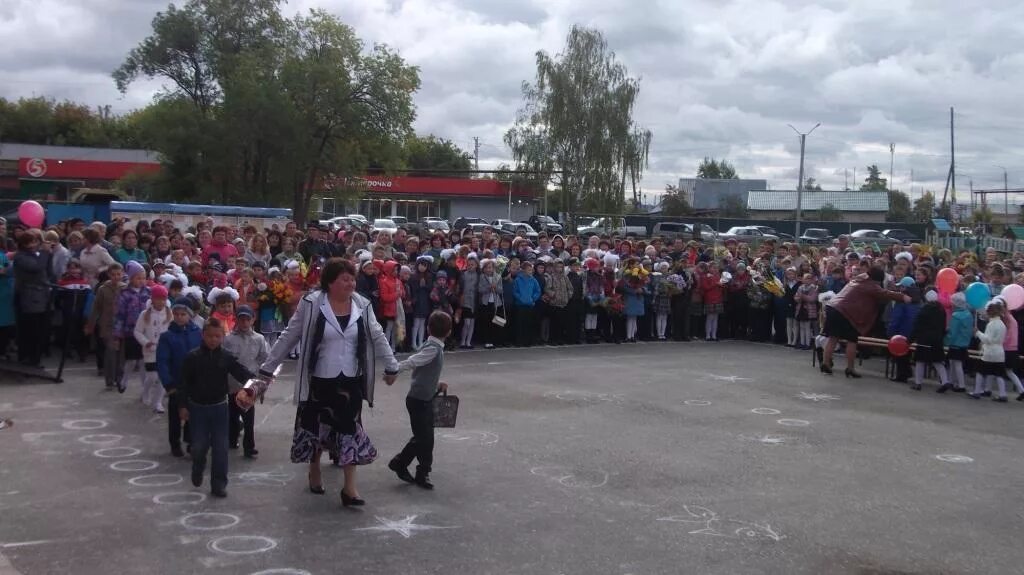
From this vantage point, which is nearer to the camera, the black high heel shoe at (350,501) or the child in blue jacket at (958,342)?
the black high heel shoe at (350,501)

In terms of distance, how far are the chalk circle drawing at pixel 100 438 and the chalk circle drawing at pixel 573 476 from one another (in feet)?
13.3

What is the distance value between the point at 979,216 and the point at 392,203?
4036cm

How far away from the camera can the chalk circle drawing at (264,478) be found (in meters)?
7.58

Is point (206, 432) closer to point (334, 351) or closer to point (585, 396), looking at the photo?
point (334, 351)

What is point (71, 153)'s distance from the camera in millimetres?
69375

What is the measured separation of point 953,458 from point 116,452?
816cm

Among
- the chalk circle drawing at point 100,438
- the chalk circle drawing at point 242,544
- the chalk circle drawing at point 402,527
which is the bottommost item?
the chalk circle drawing at point 242,544

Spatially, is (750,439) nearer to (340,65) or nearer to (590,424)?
(590,424)

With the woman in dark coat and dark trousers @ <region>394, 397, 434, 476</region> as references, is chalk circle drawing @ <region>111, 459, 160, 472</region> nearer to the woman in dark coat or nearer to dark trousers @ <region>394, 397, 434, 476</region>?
dark trousers @ <region>394, 397, 434, 476</region>

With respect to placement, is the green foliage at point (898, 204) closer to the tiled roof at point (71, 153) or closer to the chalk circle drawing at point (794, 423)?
the tiled roof at point (71, 153)

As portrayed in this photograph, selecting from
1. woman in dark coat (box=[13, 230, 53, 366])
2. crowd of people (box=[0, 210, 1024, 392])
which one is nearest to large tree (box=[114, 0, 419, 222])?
crowd of people (box=[0, 210, 1024, 392])

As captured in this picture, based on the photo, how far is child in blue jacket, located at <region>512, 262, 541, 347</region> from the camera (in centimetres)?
1709

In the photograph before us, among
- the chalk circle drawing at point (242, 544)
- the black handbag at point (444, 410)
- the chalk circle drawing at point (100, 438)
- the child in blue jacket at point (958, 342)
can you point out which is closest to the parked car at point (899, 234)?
the child in blue jacket at point (958, 342)

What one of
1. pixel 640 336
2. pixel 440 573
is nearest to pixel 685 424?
pixel 440 573
